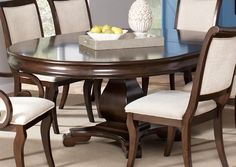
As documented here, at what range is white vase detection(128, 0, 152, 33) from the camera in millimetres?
3672

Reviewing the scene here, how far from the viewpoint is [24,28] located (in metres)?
4.39

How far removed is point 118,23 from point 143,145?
9.81 ft

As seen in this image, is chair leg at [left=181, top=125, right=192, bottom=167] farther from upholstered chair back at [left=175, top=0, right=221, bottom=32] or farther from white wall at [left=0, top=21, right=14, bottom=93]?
white wall at [left=0, top=21, right=14, bottom=93]

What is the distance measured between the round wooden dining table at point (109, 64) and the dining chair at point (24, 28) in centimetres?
33

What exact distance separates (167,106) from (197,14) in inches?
71.2

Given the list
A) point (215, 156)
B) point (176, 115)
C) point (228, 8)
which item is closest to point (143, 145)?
point (215, 156)

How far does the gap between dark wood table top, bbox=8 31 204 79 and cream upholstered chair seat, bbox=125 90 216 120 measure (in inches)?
7.7

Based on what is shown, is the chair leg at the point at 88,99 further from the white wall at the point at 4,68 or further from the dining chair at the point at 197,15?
the white wall at the point at 4,68

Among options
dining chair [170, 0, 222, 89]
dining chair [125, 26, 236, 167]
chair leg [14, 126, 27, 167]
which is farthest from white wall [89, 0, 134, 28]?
chair leg [14, 126, 27, 167]

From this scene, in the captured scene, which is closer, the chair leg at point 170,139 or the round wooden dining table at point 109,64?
the round wooden dining table at point 109,64

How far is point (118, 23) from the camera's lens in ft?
21.5

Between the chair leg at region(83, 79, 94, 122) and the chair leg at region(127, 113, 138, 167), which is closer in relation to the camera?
the chair leg at region(127, 113, 138, 167)

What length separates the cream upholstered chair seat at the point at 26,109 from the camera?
2971 millimetres

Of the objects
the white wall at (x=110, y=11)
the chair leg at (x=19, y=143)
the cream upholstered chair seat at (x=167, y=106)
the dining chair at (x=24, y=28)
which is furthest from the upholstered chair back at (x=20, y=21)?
the white wall at (x=110, y=11)
